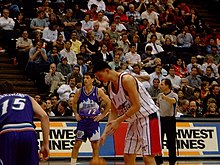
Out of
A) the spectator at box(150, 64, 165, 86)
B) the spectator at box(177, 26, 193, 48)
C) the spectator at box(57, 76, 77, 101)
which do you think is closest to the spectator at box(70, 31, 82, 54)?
the spectator at box(57, 76, 77, 101)

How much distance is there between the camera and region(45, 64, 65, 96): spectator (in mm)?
18375

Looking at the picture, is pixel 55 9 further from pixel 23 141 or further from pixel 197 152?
pixel 23 141

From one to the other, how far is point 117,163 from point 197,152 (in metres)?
2.88

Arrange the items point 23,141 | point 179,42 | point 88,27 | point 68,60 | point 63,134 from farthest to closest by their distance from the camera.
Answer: point 179,42
point 88,27
point 68,60
point 63,134
point 23,141

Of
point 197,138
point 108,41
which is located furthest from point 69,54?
point 197,138

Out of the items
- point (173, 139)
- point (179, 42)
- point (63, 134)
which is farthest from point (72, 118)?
point (179, 42)

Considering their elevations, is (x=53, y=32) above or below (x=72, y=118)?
above

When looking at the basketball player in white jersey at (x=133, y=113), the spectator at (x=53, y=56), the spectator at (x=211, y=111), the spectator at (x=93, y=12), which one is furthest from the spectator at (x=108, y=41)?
the basketball player in white jersey at (x=133, y=113)

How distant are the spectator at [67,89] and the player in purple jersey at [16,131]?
10.2 metres

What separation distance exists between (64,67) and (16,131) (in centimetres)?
1160

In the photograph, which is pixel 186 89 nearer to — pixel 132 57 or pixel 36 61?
pixel 132 57

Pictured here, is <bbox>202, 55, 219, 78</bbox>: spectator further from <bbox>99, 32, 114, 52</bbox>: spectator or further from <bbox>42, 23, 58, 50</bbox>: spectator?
<bbox>42, 23, 58, 50</bbox>: spectator

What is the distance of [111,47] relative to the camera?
69.4ft

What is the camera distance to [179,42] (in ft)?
77.8
